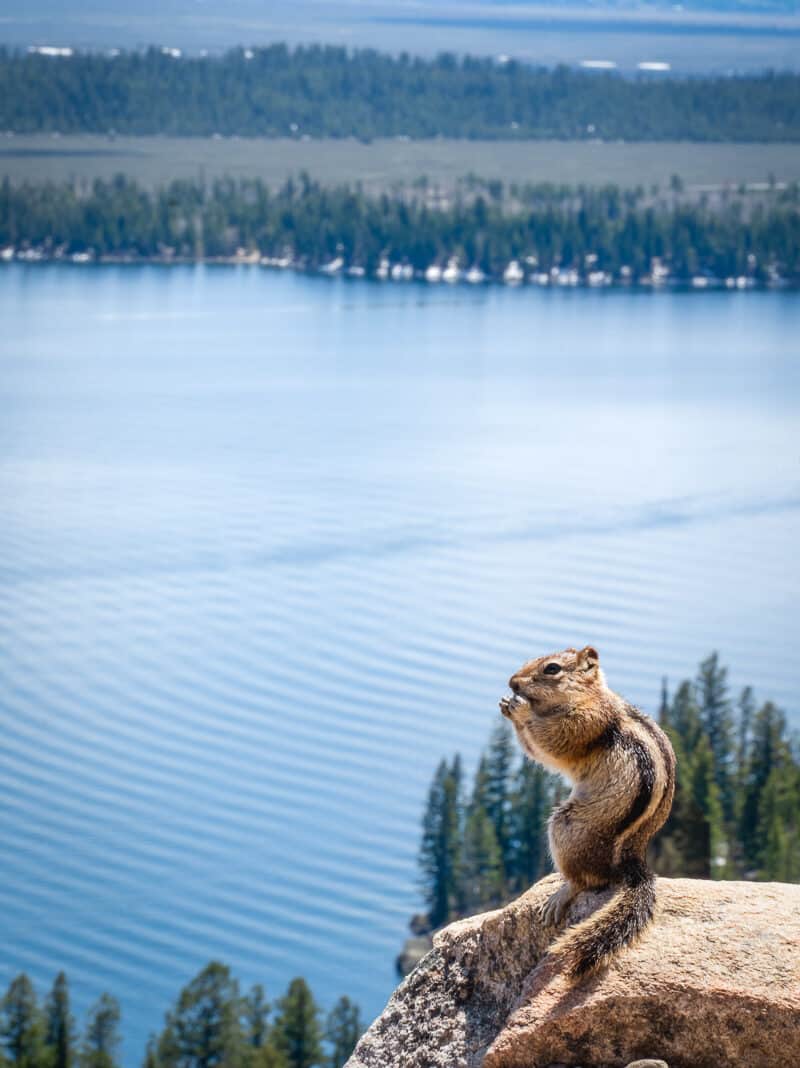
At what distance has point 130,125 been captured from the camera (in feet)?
273

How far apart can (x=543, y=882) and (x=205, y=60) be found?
89.8 metres

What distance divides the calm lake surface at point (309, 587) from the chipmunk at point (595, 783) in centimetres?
2034

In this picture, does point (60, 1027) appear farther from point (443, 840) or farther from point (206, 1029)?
point (443, 840)

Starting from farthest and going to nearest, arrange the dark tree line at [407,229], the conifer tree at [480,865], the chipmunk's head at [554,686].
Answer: the dark tree line at [407,229] < the conifer tree at [480,865] < the chipmunk's head at [554,686]

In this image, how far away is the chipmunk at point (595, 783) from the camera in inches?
157

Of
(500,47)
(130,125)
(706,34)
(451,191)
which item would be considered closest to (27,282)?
(130,125)

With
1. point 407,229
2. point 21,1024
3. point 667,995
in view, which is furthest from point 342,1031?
point 407,229

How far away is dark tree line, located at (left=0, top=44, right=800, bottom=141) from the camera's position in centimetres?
8269

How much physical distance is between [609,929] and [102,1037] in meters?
19.5

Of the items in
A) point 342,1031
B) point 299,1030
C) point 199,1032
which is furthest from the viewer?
point 199,1032

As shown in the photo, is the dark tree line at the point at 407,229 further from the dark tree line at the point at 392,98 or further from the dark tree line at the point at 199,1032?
the dark tree line at the point at 199,1032

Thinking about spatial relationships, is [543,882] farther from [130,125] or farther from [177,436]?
[130,125]

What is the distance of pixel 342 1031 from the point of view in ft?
70.3

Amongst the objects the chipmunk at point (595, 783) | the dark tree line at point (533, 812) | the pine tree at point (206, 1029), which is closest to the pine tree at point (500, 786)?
the dark tree line at point (533, 812)
